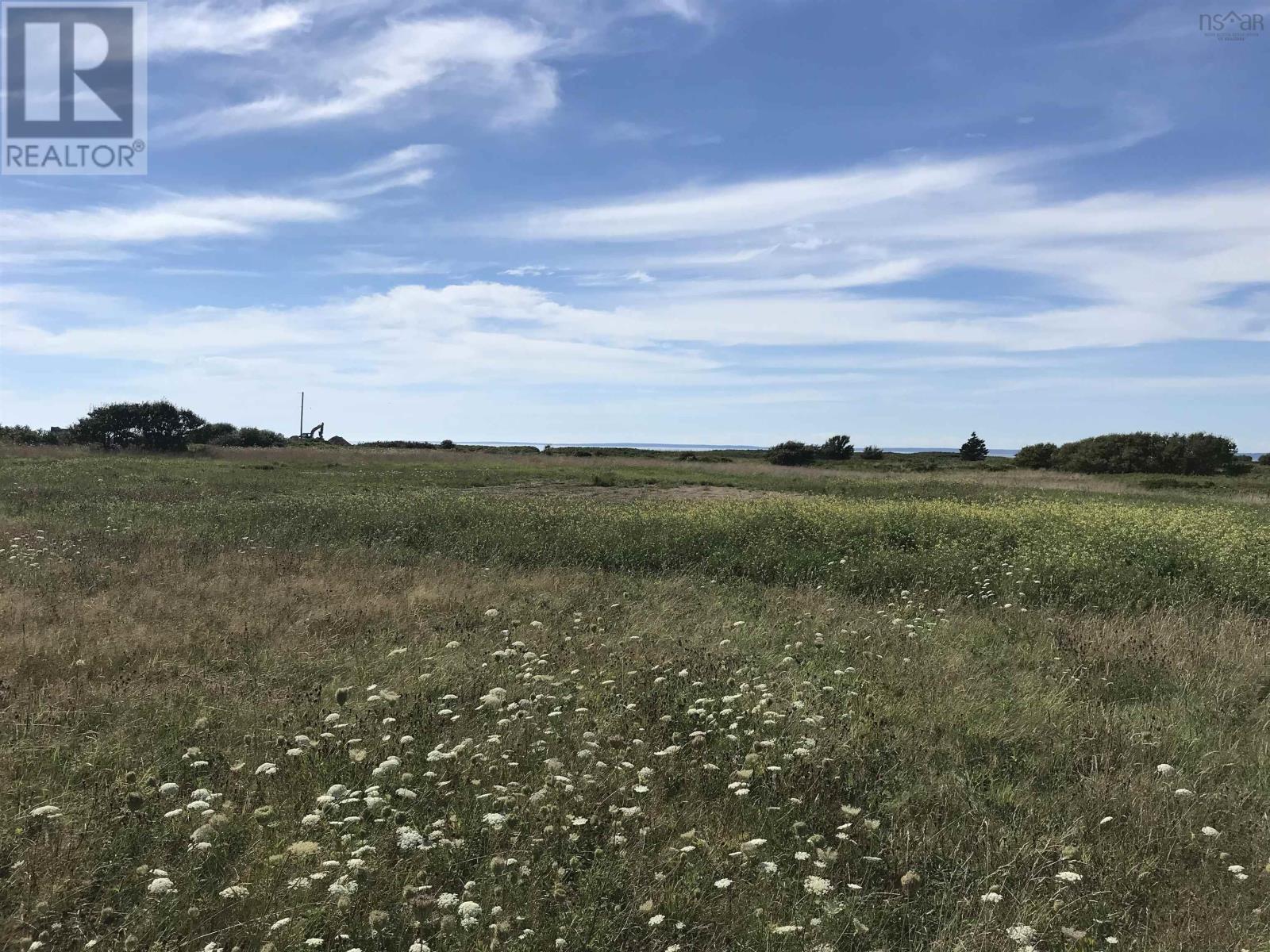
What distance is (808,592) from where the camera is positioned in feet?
36.4

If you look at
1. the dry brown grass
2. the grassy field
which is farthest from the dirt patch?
the dry brown grass

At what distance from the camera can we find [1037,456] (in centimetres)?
6456

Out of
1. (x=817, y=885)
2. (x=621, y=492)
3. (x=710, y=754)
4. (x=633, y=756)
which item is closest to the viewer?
(x=817, y=885)

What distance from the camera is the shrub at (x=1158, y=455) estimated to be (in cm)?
5353

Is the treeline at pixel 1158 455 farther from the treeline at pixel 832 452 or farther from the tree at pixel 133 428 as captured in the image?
the tree at pixel 133 428

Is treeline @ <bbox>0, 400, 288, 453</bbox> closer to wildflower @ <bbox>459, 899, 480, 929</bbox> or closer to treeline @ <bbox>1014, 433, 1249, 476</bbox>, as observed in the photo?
wildflower @ <bbox>459, 899, 480, 929</bbox>

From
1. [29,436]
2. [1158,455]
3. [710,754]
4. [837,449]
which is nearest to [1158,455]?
[1158,455]

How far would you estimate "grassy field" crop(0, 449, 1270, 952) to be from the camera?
357 centimetres

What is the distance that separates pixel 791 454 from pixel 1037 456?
20693mm

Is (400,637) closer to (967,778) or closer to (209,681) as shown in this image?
(209,681)

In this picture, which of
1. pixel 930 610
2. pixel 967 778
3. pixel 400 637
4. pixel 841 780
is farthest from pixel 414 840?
pixel 930 610

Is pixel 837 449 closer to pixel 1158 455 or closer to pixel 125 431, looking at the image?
pixel 1158 455

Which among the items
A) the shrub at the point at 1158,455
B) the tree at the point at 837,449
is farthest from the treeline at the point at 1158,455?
the tree at the point at 837,449

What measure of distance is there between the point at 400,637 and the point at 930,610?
682cm
